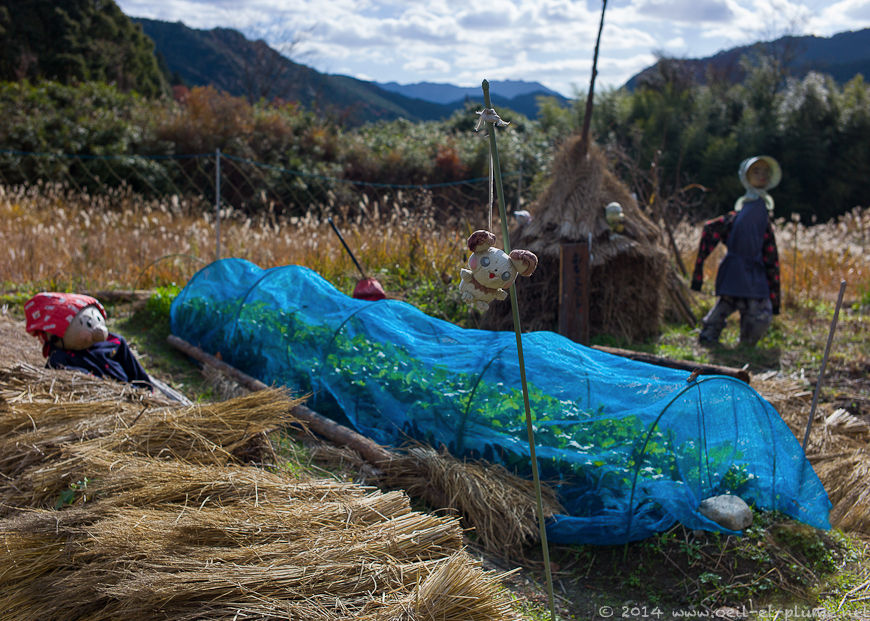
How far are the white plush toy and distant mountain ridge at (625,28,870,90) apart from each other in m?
27.9

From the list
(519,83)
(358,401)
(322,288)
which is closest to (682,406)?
(358,401)

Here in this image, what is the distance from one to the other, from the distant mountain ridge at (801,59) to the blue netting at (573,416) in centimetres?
2584

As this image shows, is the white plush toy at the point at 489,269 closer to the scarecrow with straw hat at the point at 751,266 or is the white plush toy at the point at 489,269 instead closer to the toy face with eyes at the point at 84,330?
the toy face with eyes at the point at 84,330

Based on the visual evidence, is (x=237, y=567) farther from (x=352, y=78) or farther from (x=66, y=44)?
(x=352, y=78)

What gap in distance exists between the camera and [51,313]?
439 cm

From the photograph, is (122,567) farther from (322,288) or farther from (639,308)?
(639,308)

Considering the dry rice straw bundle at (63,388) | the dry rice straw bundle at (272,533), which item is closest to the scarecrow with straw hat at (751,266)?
the dry rice straw bundle at (272,533)

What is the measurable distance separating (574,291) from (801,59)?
158 feet

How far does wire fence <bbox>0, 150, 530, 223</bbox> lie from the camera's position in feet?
41.8

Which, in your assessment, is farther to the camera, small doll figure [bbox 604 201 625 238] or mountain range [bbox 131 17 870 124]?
mountain range [bbox 131 17 870 124]

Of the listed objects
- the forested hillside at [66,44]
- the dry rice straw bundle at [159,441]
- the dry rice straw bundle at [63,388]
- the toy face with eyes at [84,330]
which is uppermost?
the forested hillside at [66,44]

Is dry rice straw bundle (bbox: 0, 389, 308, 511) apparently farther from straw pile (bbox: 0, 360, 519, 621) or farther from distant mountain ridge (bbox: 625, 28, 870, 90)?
distant mountain ridge (bbox: 625, 28, 870, 90)

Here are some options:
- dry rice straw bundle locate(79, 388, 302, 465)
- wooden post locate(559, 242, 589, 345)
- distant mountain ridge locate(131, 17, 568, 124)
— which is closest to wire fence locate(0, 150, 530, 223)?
wooden post locate(559, 242, 589, 345)

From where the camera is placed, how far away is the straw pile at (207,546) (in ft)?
7.14
